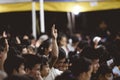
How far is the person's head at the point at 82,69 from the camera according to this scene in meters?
5.73

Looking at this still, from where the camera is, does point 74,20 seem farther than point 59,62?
Yes

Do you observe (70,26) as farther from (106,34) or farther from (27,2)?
(27,2)

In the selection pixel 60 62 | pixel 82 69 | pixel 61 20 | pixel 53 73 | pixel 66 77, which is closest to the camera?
pixel 66 77

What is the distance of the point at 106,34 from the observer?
16.4 metres

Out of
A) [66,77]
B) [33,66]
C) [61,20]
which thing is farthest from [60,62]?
[61,20]

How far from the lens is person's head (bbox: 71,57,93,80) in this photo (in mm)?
5732

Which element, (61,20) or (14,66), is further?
(61,20)

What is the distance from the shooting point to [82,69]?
585 cm

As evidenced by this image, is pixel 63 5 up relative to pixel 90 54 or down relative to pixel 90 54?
up

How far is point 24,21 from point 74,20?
7.43 ft

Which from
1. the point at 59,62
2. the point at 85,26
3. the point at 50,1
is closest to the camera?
the point at 59,62

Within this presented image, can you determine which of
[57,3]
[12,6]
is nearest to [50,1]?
[57,3]

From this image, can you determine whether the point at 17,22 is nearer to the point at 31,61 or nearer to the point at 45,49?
the point at 45,49

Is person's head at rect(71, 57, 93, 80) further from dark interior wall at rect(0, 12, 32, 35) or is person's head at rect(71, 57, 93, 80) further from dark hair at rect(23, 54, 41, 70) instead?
dark interior wall at rect(0, 12, 32, 35)
